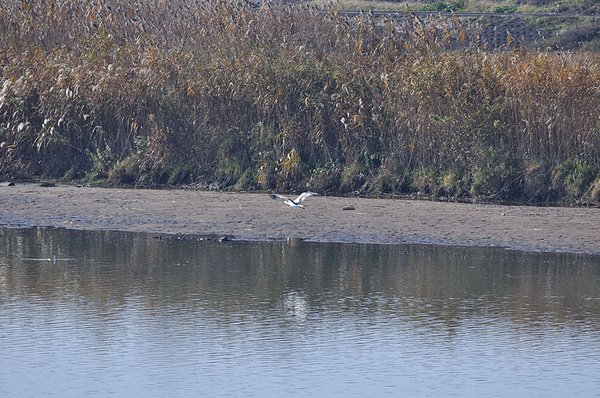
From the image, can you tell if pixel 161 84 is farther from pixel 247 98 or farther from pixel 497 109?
pixel 497 109

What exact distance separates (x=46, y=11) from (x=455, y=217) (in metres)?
6.68

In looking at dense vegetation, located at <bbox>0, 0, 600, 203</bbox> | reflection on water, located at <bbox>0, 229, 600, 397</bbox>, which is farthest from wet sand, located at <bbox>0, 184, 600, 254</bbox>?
dense vegetation, located at <bbox>0, 0, 600, 203</bbox>

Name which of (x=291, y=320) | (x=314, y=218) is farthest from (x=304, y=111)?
(x=291, y=320)

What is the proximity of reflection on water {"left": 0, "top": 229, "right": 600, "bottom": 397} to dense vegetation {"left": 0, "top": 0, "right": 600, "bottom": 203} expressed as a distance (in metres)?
2.18

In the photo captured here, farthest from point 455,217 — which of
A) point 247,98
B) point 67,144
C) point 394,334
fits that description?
point 67,144

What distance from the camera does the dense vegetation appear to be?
12.1 metres

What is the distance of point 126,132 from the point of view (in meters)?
13.2

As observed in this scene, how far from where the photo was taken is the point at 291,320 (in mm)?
7836

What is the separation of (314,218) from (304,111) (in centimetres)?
198

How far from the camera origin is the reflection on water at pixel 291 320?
6566 millimetres

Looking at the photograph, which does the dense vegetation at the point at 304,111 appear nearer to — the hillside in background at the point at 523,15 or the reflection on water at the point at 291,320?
the reflection on water at the point at 291,320

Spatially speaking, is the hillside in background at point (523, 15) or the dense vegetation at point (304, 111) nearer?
the dense vegetation at point (304, 111)

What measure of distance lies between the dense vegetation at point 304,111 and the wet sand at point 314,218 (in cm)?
49

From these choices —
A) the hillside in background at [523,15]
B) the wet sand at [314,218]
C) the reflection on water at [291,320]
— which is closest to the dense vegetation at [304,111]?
the wet sand at [314,218]
